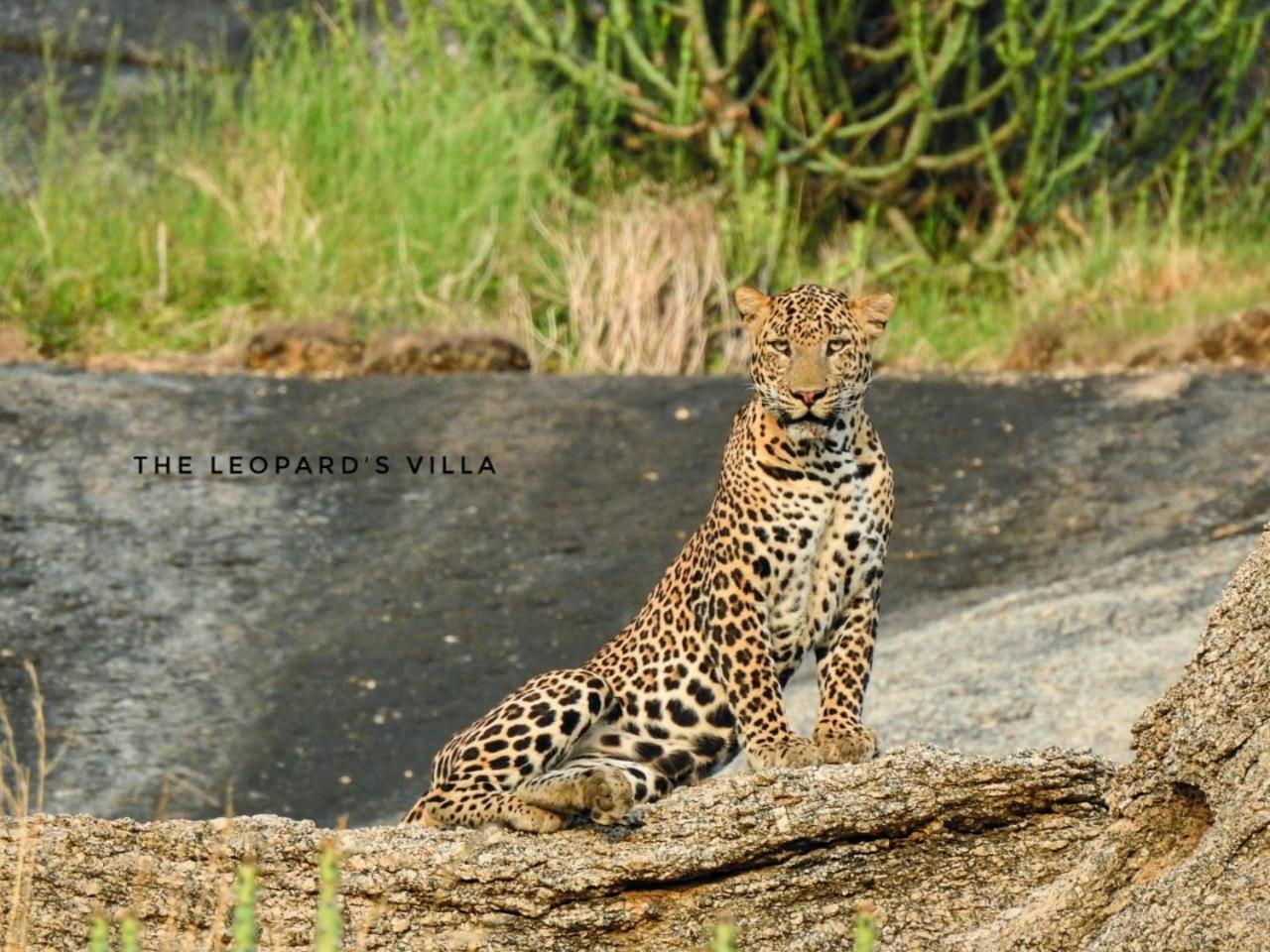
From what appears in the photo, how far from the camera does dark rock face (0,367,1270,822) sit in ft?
43.4

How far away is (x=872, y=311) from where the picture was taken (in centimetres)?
737

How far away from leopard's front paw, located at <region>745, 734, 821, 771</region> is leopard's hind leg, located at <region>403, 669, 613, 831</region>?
1.63 ft

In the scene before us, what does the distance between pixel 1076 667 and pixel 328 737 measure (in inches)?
156

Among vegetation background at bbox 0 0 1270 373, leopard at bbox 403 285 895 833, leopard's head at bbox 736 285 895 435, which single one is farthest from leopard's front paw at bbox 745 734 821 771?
vegetation background at bbox 0 0 1270 373

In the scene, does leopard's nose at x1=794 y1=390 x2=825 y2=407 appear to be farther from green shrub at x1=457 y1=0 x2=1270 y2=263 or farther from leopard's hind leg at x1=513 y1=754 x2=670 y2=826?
green shrub at x1=457 y1=0 x2=1270 y2=263

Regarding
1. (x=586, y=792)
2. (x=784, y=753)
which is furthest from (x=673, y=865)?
(x=784, y=753)

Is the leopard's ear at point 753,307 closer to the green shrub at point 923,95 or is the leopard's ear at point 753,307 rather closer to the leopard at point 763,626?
the leopard at point 763,626

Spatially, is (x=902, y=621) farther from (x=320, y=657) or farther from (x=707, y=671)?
(x=707, y=671)

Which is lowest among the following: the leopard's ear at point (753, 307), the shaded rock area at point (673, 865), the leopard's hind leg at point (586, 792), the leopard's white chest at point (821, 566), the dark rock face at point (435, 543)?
the dark rock face at point (435, 543)

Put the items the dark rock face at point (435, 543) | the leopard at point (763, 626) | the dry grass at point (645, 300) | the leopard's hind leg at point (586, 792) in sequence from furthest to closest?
1. the dry grass at point (645, 300)
2. the dark rock face at point (435, 543)
3. the leopard at point (763, 626)
4. the leopard's hind leg at point (586, 792)

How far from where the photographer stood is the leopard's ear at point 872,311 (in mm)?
7332

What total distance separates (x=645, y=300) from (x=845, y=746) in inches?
504

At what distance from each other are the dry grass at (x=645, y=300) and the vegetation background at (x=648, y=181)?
0.03 meters

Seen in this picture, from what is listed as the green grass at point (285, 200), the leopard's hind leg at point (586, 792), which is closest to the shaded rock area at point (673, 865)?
the leopard's hind leg at point (586, 792)
